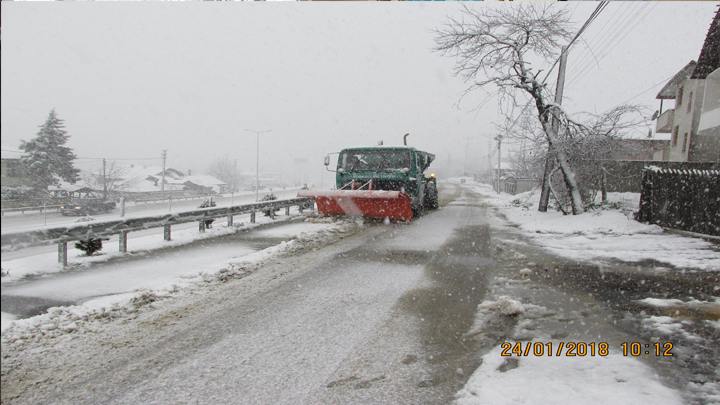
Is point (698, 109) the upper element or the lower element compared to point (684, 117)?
upper

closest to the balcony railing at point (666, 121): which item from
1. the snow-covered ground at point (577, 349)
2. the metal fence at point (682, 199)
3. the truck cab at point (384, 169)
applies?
the metal fence at point (682, 199)

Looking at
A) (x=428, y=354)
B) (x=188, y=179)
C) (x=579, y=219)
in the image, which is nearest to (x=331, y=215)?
(x=579, y=219)

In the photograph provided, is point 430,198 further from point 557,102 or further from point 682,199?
point 682,199

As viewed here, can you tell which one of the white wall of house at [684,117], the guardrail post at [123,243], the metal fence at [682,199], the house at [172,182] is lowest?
the house at [172,182]

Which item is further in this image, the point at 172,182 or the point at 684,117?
the point at 172,182

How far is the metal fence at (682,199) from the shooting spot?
899 centimetres

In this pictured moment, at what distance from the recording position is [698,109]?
21203mm

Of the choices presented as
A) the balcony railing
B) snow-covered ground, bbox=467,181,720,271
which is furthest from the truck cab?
the balcony railing

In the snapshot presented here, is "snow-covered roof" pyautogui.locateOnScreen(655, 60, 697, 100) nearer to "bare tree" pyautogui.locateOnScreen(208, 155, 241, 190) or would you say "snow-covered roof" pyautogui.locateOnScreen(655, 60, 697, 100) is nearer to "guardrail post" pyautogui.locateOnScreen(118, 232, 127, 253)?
"guardrail post" pyautogui.locateOnScreen(118, 232, 127, 253)

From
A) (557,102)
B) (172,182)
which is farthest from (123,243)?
(172,182)
